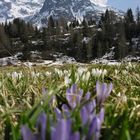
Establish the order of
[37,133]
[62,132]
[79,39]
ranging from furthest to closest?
[79,39] → [37,133] → [62,132]

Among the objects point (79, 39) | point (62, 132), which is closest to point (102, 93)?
point (62, 132)

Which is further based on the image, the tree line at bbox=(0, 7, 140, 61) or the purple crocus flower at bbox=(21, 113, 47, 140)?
the tree line at bbox=(0, 7, 140, 61)

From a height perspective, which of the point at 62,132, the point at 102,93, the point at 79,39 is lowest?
the point at 79,39

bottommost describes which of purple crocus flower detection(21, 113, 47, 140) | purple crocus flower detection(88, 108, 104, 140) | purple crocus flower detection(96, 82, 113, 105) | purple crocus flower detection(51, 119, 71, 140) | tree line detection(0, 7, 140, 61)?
tree line detection(0, 7, 140, 61)

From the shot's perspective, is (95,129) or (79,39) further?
(79,39)

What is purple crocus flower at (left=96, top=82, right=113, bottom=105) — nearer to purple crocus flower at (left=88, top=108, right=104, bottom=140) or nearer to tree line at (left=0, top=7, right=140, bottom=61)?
purple crocus flower at (left=88, top=108, right=104, bottom=140)

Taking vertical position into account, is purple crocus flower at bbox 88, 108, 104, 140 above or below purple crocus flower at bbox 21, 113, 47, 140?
below

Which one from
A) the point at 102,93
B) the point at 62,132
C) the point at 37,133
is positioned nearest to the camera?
the point at 62,132

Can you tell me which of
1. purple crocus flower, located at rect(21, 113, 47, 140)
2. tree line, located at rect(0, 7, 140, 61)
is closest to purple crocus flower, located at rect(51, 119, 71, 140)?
purple crocus flower, located at rect(21, 113, 47, 140)

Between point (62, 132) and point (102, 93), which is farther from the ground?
point (62, 132)

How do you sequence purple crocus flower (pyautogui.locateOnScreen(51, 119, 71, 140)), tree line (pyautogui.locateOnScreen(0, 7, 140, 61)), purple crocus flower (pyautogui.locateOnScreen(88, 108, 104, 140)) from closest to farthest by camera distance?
purple crocus flower (pyautogui.locateOnScreen(51, 119, 71, 140)) < purple crocus flower (pyautogui.locateOnScreen(88, 108, 104, 140)) < tree line (pyautogui.locateOnScreen(0, 7, 140, 61))

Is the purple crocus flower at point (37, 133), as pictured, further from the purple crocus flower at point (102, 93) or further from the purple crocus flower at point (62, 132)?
the purple crocus flower at point (102, 93)

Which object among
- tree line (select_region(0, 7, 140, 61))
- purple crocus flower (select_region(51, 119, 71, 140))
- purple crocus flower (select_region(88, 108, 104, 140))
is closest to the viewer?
purple crocus flower (select_region(51, 119, 71, 140))

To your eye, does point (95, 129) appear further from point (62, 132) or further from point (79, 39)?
point (79, 39)
